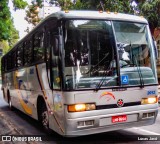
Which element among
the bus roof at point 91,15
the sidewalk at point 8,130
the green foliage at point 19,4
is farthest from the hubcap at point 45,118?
the green foliage at point 19,4

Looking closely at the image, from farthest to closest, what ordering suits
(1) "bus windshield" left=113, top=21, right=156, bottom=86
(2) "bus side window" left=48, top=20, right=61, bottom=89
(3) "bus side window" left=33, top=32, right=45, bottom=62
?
(3) "bus side window" left=33, top=32, right=45, bottom=62
(1) "bus windshield" left=113, top=21, right=156, bottom=86
(2) "bus side window" left=48, top=20, right=61, bottom=89

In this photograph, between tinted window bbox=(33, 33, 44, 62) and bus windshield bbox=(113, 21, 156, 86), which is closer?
bus windshield bbox=(113, 21, 156, 86)

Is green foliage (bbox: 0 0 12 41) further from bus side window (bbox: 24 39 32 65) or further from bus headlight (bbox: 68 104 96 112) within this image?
bus headlight (bbox: 68 104 96 112)

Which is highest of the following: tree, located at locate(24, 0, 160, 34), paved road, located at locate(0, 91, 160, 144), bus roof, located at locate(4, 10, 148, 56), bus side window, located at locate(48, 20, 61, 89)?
tree, located at locate(24, 0, 160, 34)

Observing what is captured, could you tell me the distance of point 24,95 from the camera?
10828 millimetres

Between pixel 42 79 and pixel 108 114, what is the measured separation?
87.9 inches

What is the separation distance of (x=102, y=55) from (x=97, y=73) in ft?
1.46

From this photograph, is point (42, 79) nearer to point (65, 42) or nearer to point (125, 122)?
point (65, 42)

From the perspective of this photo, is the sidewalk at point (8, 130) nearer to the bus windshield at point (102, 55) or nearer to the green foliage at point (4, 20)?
the bus windshield at point (102, 55)

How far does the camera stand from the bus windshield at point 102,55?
6.63 m

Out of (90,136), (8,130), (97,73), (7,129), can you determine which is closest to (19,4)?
(7,129)

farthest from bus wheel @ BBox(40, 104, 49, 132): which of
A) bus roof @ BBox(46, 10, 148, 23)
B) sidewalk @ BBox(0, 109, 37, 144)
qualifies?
bus roof @ BBox(46, 10, 148, 23)

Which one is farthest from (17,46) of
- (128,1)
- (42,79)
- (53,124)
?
(128,1)

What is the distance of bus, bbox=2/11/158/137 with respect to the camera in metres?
6.54
